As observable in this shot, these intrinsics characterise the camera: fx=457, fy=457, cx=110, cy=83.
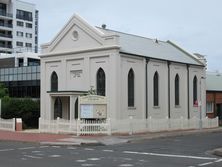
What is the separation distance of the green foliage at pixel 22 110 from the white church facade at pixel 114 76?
5.12ft

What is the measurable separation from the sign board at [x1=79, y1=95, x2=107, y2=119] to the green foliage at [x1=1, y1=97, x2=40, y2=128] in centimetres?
830

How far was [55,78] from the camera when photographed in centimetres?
3853

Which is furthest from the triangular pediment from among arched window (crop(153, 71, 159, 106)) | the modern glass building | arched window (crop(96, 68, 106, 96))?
the modern glass building

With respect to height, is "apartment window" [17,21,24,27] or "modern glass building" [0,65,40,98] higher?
"apartment window" [17,21,24,27]

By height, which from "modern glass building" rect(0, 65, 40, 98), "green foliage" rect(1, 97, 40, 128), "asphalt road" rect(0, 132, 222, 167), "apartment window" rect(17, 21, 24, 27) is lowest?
"asphalt road" rect(0, 132, 222, 167)

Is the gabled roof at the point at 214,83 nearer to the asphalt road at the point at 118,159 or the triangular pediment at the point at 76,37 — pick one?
the triangular pediment at the point at 76,37

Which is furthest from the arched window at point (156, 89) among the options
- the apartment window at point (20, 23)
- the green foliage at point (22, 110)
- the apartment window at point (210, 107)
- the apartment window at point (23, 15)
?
the apartment window at point (20, 23)

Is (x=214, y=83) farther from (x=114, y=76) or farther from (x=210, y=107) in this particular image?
(x=114, y=76)

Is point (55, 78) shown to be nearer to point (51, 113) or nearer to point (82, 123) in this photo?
point (51, 113)

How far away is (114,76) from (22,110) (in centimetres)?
969

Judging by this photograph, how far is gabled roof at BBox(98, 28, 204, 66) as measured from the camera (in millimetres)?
36688

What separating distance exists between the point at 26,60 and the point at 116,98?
4191 centimetres

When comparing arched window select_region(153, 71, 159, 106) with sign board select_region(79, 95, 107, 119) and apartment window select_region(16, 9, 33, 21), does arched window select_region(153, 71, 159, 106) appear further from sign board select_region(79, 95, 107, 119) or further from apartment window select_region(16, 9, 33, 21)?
apartment window select_region(16, 9, 33, 21)

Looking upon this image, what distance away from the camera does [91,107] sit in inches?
1240
